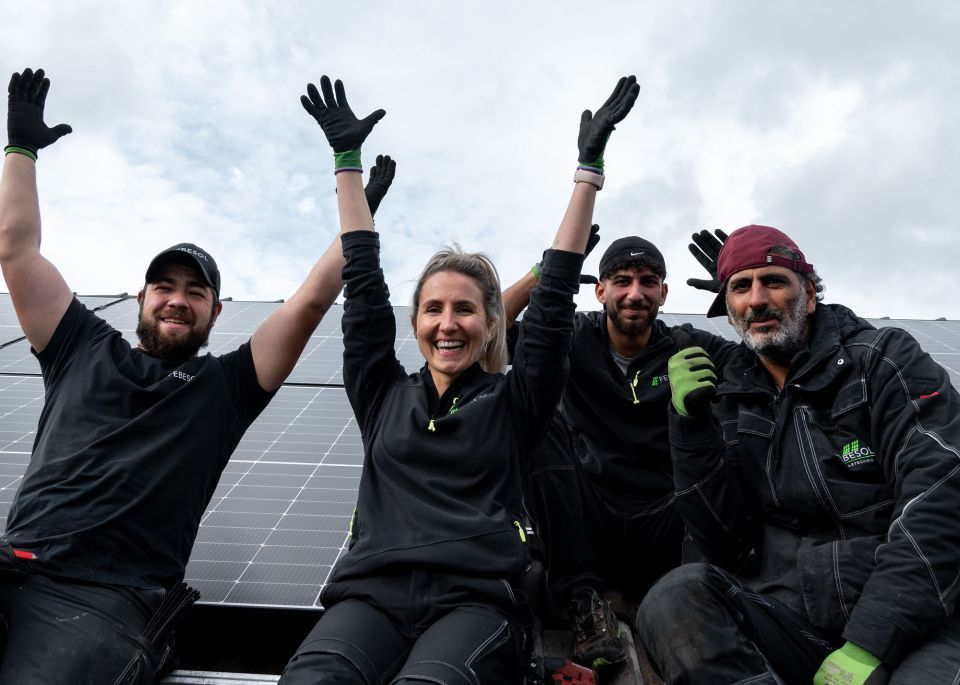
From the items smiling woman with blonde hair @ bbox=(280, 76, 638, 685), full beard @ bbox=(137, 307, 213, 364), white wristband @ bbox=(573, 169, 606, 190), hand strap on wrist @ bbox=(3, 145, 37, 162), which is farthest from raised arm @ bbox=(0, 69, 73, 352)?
white wristband @ bbox=(573, 169, 606, 190)

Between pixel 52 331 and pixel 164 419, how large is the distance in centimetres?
93

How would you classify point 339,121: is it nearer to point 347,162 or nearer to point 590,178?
point 347,162

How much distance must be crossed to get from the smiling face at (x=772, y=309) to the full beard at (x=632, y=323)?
2.49ft

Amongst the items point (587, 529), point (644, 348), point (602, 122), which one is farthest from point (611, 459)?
point (602, 122)

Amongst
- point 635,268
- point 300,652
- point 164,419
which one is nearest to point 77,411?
point 164,419

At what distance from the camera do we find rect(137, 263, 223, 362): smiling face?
4148 mm

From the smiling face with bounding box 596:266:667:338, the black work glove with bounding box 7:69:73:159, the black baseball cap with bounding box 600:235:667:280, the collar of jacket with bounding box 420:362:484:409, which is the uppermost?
the black work glove with bounding box 7:69:73:159

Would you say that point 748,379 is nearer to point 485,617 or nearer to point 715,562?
point 715,562

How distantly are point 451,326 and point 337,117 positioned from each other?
5.25 ft

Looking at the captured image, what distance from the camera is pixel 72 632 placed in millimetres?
3090

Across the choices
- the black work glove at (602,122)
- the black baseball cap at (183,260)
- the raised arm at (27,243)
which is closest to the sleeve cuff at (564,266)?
the black work glove at (602,122)

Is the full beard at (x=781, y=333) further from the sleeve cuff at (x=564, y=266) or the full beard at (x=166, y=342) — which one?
the full beard at (x=166, y=342)

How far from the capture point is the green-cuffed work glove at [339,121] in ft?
13.0

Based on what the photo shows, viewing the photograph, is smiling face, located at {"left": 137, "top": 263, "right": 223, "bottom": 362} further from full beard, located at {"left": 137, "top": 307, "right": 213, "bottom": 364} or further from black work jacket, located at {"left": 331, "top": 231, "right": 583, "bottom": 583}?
black work jacket, located at {"left": 331, "top": 231, "right": 583, "bottom": 583}
